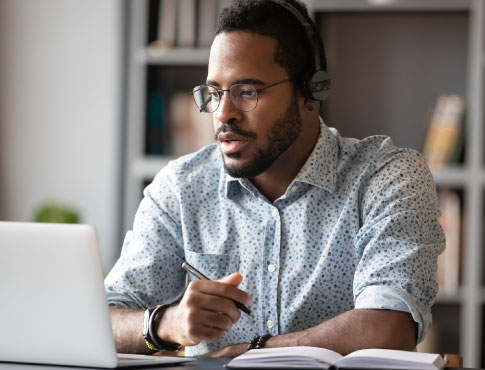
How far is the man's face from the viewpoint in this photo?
170cm

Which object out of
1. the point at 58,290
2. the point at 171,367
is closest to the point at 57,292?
the point at 58,290

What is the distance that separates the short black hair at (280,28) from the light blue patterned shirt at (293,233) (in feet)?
0.56

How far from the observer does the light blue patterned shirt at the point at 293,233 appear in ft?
5.33

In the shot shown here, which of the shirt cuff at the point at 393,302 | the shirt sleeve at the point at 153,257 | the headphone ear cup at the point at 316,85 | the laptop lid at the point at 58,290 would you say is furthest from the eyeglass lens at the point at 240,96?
the laptop lid at the point at 58,290

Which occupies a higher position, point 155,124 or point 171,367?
point 155,124

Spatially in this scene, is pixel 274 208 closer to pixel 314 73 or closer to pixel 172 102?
pixel 314 73

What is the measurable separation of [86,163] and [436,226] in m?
1.87

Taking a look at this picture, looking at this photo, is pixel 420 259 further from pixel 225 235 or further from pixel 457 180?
pixel 457 180

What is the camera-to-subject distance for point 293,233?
173 centimetres

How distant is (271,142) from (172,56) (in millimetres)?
1424

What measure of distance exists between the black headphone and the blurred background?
1190 millimetres

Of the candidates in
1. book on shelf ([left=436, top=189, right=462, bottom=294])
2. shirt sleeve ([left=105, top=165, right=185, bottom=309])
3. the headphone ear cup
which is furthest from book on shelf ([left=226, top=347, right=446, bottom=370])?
book on shelf ([left=436, top=189, right=462, bottom=294])

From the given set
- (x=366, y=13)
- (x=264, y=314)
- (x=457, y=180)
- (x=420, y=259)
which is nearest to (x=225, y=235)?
(x=264, y=314)

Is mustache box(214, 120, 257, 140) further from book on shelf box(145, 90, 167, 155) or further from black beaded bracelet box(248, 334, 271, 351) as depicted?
book on shelf box(145, 90, 167, 155)
